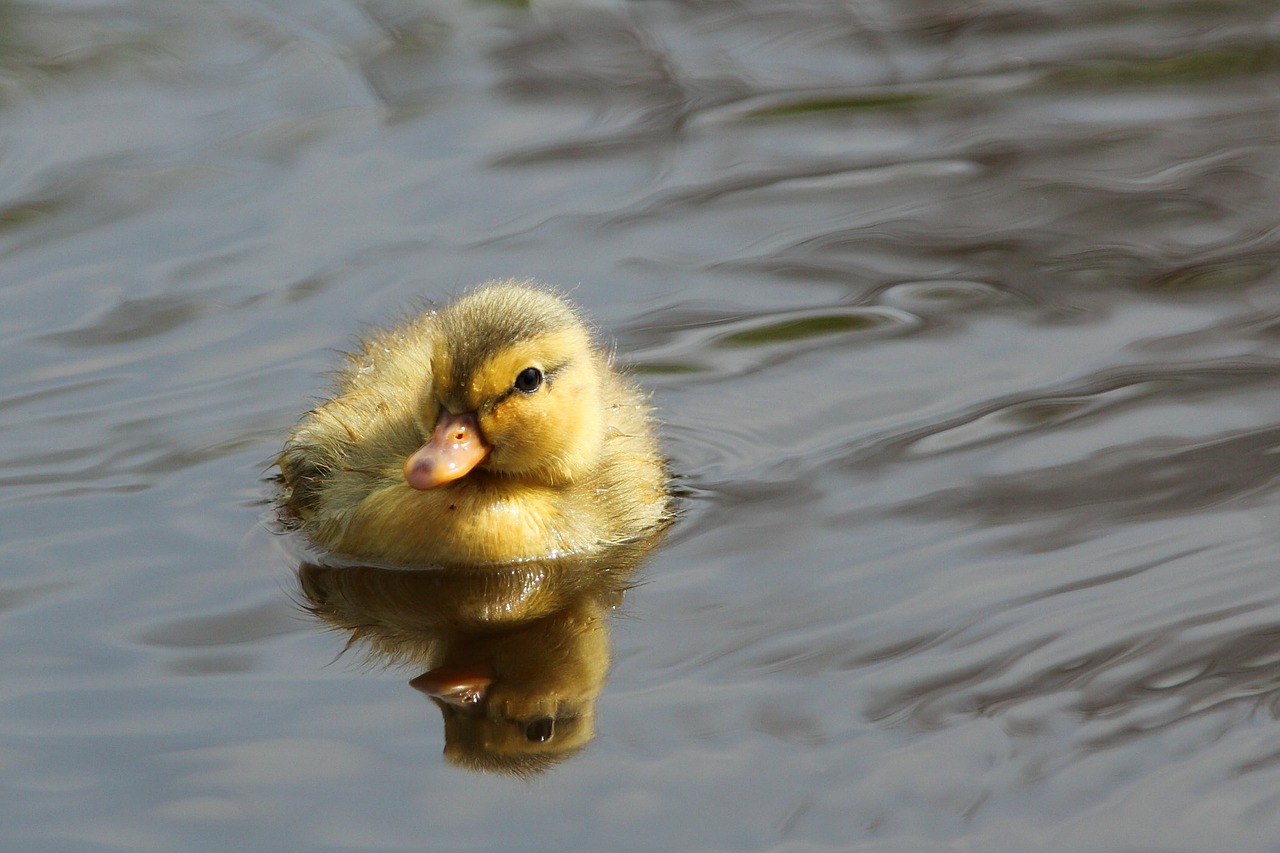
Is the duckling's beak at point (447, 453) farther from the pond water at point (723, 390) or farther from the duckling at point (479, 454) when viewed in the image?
the pond water at point (723, 390)

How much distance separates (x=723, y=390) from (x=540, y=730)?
1.98 m

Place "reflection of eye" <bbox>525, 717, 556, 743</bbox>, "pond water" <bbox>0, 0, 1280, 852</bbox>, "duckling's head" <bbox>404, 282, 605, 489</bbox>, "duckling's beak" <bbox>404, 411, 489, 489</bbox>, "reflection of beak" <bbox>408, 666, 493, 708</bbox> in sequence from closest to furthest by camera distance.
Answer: "pond water" <bbox>0, 0, 1280, 852</bbox>, "reflection of eye" <bbox>525, 717, 556, 743</bbox>, "reflection of beak" <bbox>408, 666, 493, 708</bbox>, "duckling's beak" <bbox>404, 411, 489, 489</bbox>, "duckling's head" <bbox>404, 282, 605, 489</bbox>

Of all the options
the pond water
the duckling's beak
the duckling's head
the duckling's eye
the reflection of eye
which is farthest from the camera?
the duckling's eye

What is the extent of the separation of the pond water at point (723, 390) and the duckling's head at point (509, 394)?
43 cm

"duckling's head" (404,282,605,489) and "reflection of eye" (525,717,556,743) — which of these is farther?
"duckling's head" (404,282,605,489)

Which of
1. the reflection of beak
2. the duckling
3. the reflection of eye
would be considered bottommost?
the reflection of eye

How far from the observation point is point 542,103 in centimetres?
760

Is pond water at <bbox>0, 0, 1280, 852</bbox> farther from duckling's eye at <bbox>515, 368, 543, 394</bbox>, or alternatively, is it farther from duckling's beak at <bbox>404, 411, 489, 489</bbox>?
duckling's eye at <bbox>515, 368, 543, 394</bbox>

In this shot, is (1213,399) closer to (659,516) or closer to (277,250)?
(659,516)

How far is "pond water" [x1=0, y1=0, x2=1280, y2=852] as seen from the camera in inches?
153

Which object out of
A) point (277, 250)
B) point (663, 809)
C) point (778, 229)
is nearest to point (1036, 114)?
point (778, 229)

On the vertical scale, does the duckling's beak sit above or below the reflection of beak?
above

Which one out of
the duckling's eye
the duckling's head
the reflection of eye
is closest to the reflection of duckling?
Result: the reflection of eye

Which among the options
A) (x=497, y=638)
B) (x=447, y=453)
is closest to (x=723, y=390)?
(x=447, y=453)
